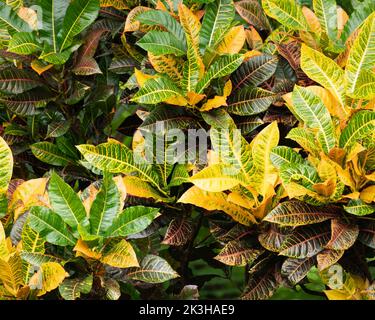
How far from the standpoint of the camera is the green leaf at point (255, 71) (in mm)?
2184

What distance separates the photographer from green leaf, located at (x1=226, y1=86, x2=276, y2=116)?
2146 mm

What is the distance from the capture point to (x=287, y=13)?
7.23 feet

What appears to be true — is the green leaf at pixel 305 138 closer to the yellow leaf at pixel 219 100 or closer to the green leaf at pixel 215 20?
the yellow leaf at pixel 219 100

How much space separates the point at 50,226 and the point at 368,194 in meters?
0.80

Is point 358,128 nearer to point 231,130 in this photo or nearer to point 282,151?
point 282,151

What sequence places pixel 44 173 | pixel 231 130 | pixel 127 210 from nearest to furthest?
pixel 127 210, pixel 231 130, pixel 44 173

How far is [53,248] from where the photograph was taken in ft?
6.43

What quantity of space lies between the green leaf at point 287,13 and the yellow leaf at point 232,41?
11 centimetres

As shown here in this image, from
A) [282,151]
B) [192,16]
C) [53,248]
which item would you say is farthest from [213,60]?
[53,248]

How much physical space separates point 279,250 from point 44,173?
0.88m

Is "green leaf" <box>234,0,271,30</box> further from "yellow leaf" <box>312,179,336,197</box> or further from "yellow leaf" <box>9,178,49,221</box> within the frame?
"yellow leaf" <box>9,178,49,221</box>

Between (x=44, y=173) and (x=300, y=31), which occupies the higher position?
(x=300, y=31)

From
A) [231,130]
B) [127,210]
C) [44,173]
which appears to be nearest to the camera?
[127,210]

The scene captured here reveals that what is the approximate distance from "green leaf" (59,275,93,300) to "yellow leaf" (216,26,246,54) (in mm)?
760
